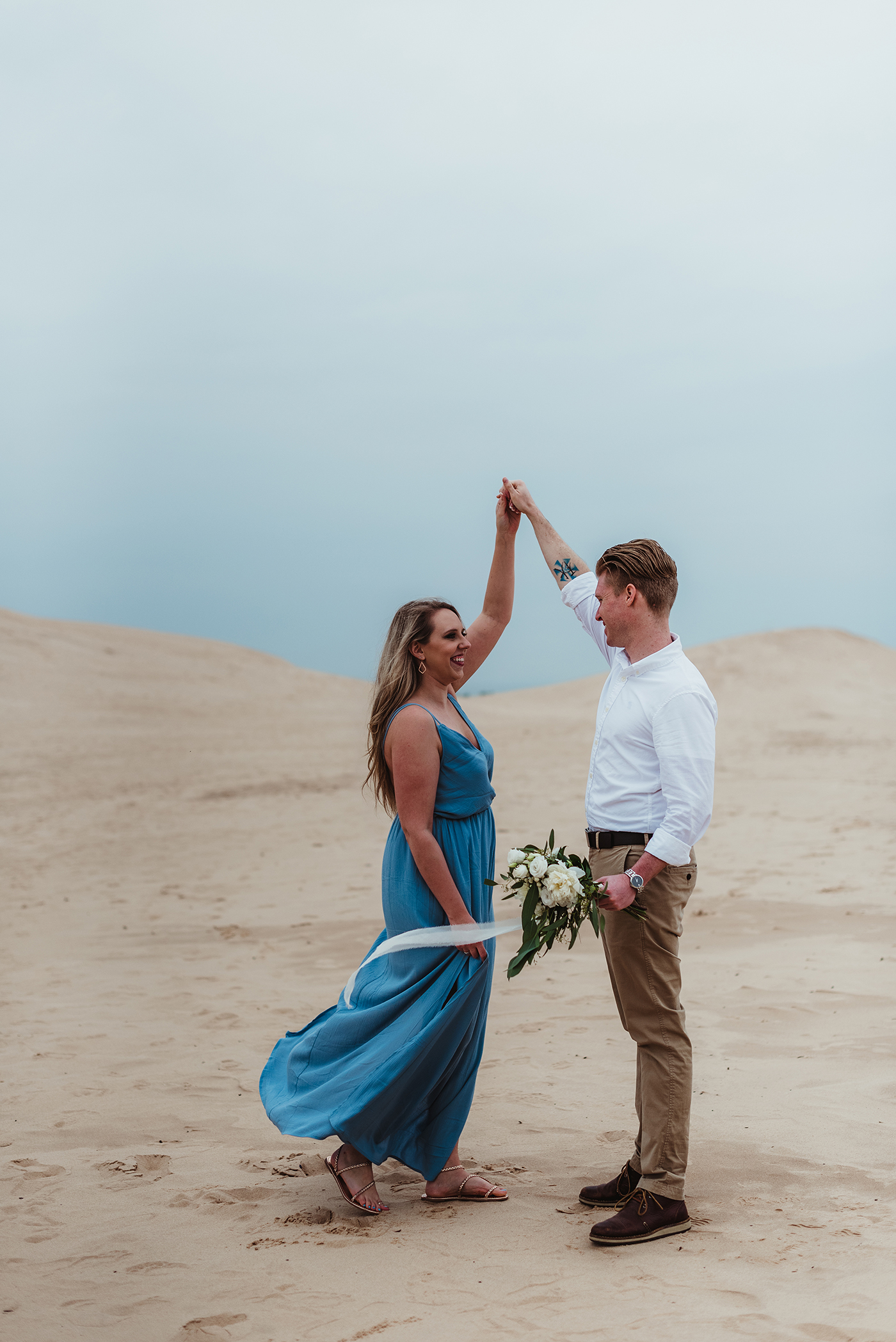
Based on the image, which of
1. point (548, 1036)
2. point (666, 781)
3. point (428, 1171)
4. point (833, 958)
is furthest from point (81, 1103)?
point (833, 958)

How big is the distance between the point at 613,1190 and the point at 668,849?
4.42 ft

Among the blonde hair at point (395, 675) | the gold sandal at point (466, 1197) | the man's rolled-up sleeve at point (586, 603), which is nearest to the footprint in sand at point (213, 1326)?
the gold sandal at point (466, 1197)

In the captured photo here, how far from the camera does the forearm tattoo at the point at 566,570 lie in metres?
4.36

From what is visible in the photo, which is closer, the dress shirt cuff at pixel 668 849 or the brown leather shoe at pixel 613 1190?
the dress shirt cuff at pixel 668 849

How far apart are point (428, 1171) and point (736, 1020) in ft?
9.50

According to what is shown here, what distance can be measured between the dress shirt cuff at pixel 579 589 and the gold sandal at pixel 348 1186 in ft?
7.05

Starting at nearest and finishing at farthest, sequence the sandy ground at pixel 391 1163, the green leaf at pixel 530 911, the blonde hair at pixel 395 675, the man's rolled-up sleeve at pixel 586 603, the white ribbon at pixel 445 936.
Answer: the sandy ground at pixel 391 1163 → the green leaf at pixel 530 911 → the white ribbon at pixel 445 936 → the blonde hair at pixel 395 675 → the man's rolled-up sleeve at pixel 586 603

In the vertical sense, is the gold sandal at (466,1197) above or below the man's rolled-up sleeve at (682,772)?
below

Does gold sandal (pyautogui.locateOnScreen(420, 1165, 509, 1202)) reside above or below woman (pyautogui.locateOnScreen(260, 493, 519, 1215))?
below

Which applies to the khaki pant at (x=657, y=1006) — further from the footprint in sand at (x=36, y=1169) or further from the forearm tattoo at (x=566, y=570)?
the footprint in sand at (x=36, y=1169)

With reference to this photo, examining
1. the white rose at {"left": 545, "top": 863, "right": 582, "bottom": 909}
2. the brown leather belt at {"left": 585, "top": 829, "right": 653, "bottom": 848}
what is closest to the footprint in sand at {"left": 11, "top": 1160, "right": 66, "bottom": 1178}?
the white rose at {"left": 545, "top": 863, "right": 582, "bottom": 909}

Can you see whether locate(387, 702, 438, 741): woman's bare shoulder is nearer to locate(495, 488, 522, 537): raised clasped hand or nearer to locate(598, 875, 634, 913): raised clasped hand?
locate(598, 875, 634, 913): raised clasped hand

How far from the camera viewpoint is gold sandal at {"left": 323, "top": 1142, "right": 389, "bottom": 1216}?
387 centimetres

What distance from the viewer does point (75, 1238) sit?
378 cm
